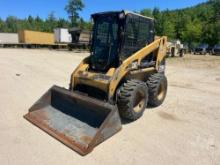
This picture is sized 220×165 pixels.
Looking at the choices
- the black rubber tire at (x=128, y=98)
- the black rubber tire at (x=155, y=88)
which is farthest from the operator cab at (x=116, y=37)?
the black rubber tire at (x=155, y=88)

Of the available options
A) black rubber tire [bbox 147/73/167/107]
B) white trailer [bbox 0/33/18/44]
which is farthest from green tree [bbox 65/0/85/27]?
black rubber tire [bbox 147/73/167/107]

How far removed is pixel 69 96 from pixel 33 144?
1.39m

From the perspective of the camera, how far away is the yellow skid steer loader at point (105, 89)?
435 centimetres

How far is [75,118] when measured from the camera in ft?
16.0

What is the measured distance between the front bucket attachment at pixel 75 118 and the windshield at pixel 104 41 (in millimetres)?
1163

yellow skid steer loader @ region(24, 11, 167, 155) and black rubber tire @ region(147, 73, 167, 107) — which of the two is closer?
yellow skid steer loader @ region(24, 11, 167, 155)

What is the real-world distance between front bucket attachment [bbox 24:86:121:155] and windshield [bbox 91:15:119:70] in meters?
1.16

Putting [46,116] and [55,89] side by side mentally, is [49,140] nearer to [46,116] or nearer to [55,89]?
[46,116]

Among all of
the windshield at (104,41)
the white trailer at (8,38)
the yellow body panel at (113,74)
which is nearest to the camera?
the yellow body panel at (113,74)

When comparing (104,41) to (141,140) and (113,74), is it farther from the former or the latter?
(141,140)

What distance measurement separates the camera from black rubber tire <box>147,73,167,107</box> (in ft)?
19.5

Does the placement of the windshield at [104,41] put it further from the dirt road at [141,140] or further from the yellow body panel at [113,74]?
the dirt road at [141,140]

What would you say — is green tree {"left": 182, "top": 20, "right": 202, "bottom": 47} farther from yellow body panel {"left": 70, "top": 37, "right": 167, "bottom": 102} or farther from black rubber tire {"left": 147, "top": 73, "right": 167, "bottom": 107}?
yellow body panel {"left": 70, "top": 37, "right": 167, "bottom": 102}

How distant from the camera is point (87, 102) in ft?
15.3
